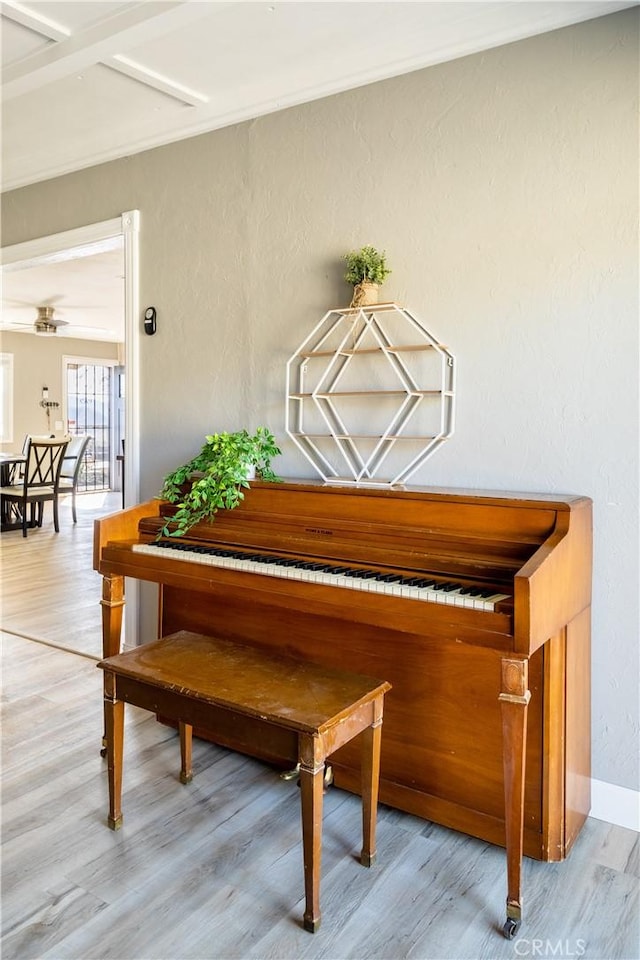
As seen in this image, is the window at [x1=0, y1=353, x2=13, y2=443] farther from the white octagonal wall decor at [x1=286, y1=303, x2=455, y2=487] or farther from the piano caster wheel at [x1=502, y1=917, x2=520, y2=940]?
the piano caster wheel at [x1=502, y1=917, x2=520, y2=940]

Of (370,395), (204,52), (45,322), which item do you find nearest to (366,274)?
(370,395)

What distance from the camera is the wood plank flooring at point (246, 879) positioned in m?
→ 1.60

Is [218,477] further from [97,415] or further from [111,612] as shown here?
[97,415]

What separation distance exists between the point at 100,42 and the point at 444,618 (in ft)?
7.15

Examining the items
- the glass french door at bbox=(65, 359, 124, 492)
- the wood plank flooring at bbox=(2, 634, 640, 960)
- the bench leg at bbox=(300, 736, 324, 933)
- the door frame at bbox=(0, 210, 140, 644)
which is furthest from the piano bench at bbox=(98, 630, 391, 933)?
the glass french door at bbox=(65, 359, 124, 492)

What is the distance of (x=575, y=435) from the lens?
2098 millimetres

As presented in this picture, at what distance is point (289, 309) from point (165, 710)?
1.59 meters

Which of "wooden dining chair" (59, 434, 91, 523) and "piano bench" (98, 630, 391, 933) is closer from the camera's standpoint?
"piano bench" (98, 630, 391, 933)

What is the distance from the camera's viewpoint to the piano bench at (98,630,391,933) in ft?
5.25

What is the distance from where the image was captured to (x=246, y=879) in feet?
5.96

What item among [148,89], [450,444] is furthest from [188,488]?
[148,89]

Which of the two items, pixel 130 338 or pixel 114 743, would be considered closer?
pixel 114 743

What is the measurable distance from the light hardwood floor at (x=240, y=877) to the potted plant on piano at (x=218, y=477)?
893 mm
